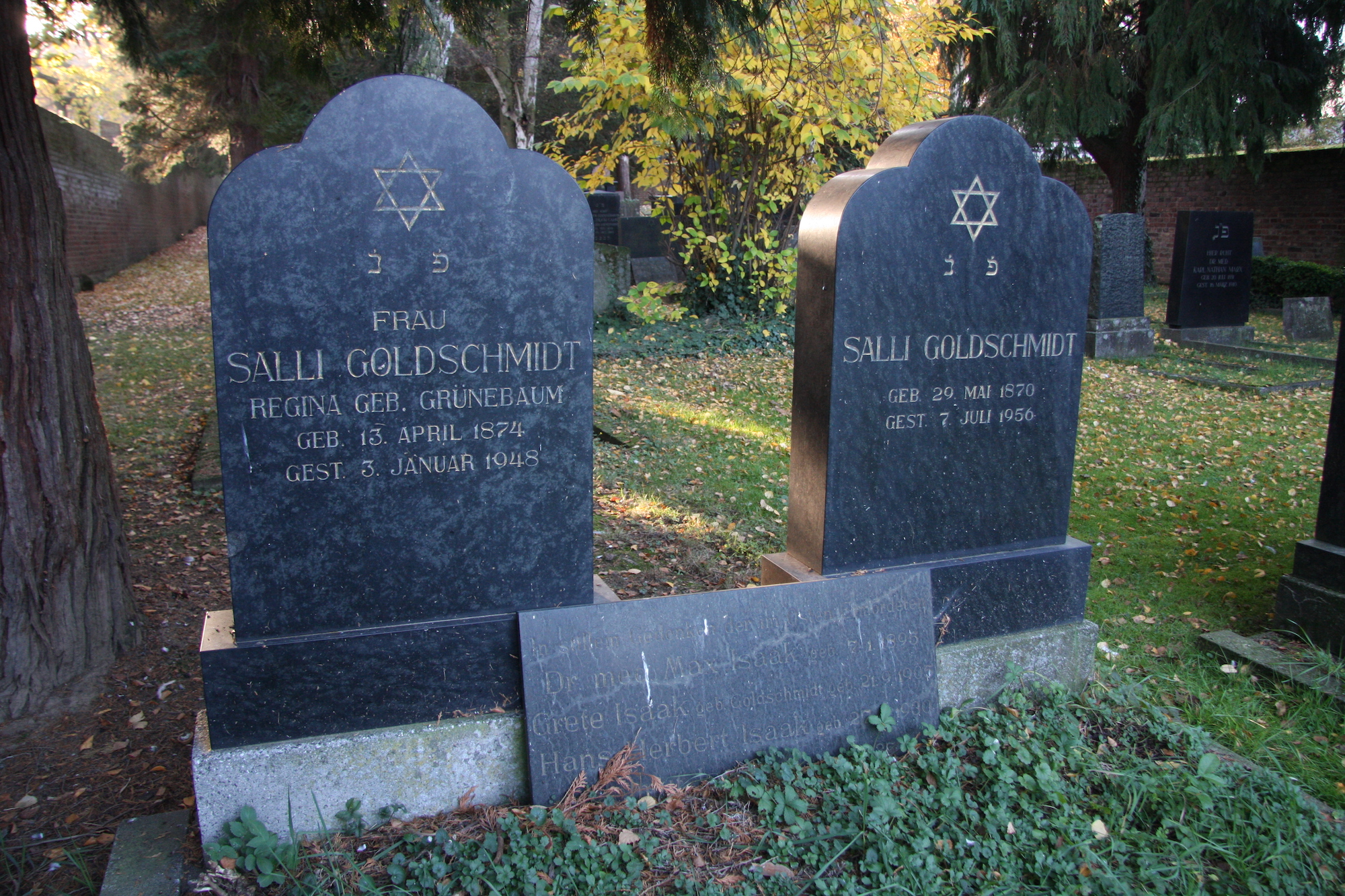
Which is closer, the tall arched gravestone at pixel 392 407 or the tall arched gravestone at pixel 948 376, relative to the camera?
the tall arched gravestone at pixel 392 407

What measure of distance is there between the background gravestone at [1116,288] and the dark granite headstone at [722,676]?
9.55 m

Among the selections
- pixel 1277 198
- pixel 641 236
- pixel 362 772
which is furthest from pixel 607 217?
pixel 362 772

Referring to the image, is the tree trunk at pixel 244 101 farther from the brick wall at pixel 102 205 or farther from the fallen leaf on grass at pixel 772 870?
the fallen leaf on grass at pixel 772 870

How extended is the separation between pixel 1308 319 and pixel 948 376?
12.8m

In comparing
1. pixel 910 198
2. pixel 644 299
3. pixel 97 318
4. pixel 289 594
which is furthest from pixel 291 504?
pixel 97 318

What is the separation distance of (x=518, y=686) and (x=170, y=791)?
1.20 metres

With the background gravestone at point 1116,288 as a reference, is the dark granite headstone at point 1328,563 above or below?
below

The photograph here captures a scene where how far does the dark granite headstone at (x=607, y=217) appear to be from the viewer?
16973 mm

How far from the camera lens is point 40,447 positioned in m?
3.14

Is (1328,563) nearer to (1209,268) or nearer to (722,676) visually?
(722,676)

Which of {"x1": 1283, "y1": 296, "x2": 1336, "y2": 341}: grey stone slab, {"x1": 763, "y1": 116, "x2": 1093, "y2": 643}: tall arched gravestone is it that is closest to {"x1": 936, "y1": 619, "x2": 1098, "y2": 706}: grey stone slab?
{"x1": 763, "y1": 116, "x2": 1093, "y2": 643}: tall arched gravestone

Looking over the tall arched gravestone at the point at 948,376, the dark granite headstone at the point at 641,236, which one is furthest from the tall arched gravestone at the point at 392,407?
the dark granite headstone at the point at 641,236

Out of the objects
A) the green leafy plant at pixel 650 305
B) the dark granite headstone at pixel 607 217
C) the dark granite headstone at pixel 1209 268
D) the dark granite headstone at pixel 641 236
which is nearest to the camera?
the green leafy plant at pixel 650 305

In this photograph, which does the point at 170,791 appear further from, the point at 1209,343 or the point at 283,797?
the point at 1209,343
